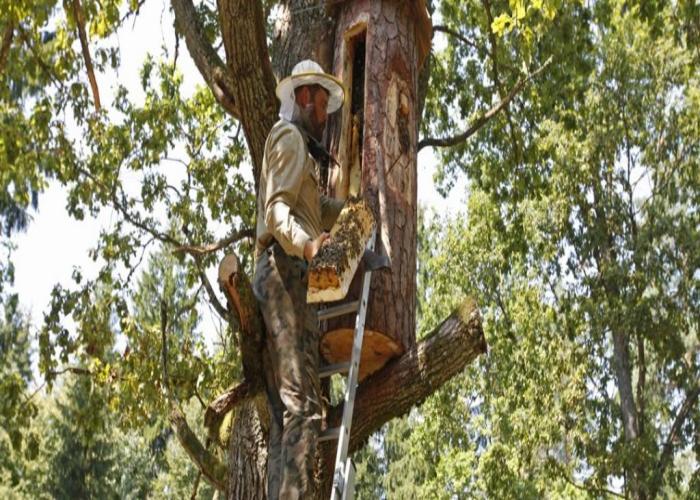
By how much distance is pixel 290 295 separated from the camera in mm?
4582

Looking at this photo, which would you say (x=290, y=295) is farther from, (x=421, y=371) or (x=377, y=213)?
(x=377, y=213)

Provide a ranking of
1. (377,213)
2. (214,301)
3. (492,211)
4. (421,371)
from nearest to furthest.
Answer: (421,371), (377,213), (214,301), (492,211)

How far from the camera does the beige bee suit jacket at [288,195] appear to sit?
4.47 meters

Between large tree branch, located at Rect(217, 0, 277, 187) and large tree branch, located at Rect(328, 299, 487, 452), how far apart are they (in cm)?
134

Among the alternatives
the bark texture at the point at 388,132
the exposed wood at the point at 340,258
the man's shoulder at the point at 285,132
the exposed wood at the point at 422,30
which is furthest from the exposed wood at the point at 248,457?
the exposed wood at the point at 422,30

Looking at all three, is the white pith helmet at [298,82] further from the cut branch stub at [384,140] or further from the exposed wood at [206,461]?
the exposed wood at [206,461]

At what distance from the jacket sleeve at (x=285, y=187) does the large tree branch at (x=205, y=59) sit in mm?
891

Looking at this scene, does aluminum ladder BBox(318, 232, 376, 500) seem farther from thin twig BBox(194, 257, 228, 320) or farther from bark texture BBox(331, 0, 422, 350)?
thin twig BBox(194, 257, 228, 320)

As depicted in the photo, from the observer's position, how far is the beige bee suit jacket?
4.47 meters

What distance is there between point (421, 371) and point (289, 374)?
932 mm

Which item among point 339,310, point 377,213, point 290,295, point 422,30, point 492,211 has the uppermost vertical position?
point 492,211

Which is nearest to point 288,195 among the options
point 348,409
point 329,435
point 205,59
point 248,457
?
point 348,409

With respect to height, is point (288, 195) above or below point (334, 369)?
above

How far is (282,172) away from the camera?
182 inches
